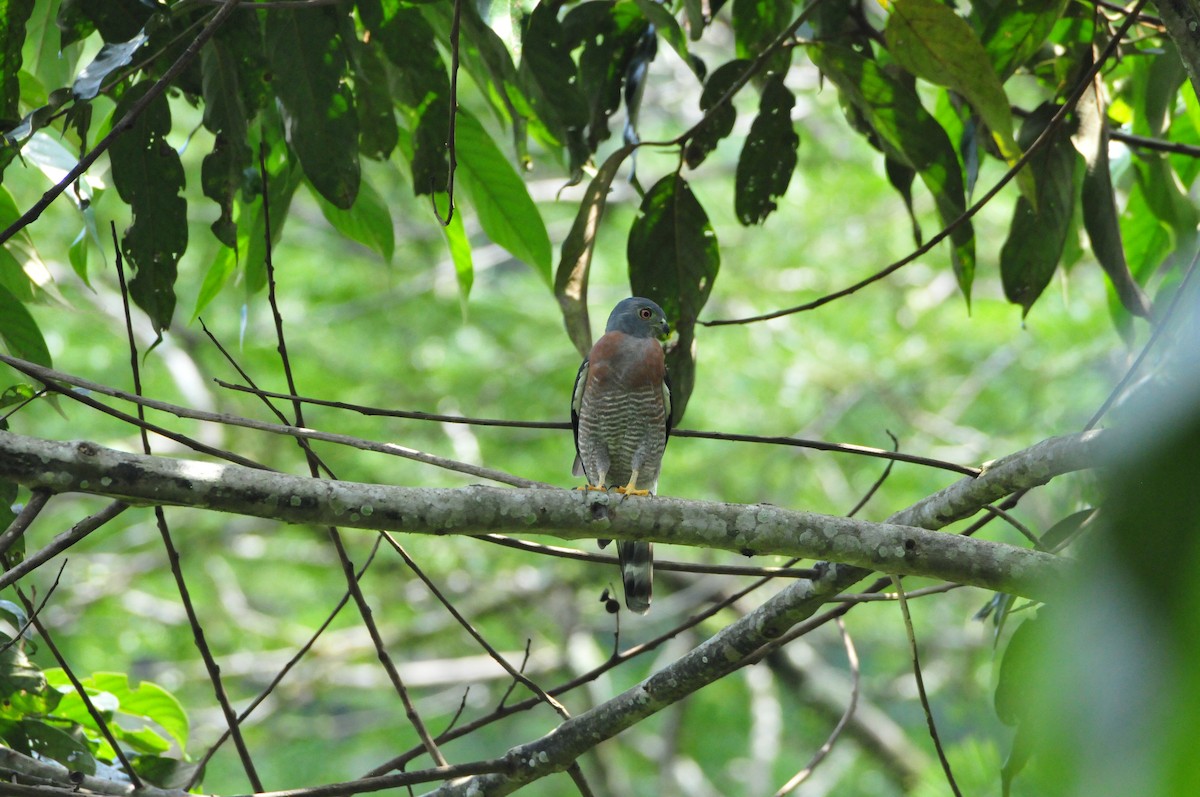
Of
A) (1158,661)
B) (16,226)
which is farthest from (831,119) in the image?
(1158,661)

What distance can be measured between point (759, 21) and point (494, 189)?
1011 millimetres

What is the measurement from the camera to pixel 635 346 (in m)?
4.25

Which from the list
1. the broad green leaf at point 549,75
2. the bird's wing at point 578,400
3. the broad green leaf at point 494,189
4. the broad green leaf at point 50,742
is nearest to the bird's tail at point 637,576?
the bird's wing at point 578,400

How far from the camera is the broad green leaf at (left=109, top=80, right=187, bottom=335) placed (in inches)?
97.5

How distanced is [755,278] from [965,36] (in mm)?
5901

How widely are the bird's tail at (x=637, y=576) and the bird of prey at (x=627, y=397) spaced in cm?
42

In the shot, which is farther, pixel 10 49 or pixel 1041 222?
pixel 1041 222

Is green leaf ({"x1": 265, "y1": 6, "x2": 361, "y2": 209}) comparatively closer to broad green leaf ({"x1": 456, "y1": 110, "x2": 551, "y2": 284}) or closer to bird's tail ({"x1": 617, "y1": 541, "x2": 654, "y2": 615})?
broad green leaf ({"x1": 456, "y1": 110, "x2": 551, "y2": 284})

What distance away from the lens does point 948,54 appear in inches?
101

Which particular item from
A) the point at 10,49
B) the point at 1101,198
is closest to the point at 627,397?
the point at 1101,198

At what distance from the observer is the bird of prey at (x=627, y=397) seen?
412 cm

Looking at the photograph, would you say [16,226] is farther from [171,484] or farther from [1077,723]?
[1077,723]

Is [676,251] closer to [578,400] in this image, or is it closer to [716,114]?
[716,114]

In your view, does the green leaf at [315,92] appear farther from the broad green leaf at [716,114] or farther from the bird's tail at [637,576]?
the bird's tail at [637,576]
